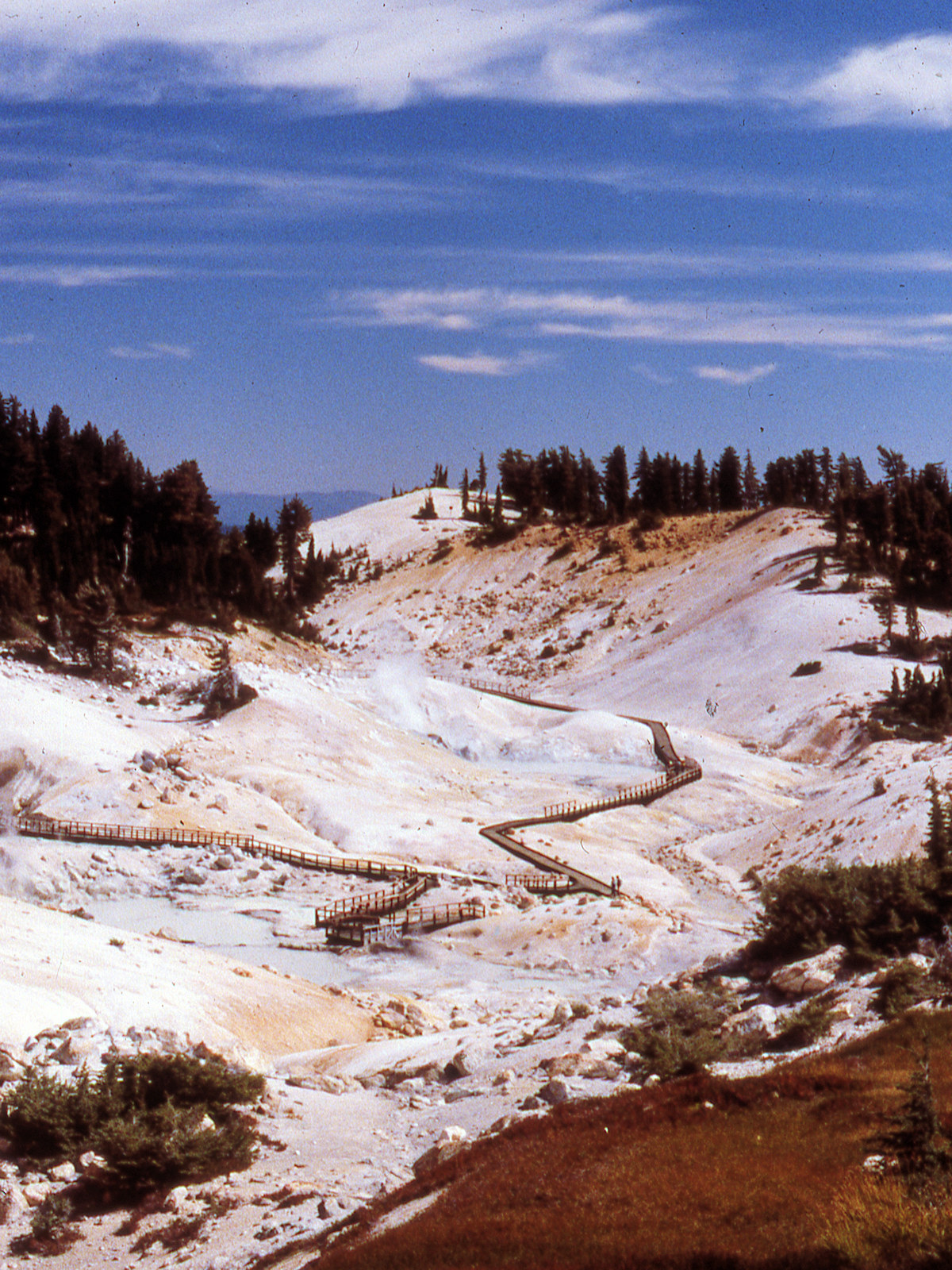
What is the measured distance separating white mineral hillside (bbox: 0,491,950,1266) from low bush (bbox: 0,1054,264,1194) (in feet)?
2.92

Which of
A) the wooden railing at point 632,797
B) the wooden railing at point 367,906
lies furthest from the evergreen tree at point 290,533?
the wooden railing at point 367,906

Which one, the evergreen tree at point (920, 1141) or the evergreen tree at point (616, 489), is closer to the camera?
the evergreen tree at point (920, 1141)

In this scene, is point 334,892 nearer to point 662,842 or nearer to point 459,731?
point 662,842

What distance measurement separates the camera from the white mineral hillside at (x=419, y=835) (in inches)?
887

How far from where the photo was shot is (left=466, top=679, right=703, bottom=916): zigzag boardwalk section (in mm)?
46350

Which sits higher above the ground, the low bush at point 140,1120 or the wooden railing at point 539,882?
the low bush at point 140,1120

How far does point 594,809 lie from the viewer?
5709 centimetres

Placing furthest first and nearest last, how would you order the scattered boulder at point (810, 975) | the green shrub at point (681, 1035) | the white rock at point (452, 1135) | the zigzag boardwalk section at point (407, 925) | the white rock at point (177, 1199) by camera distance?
1. the zigzag boardwalk section at point (407, 925)
2. the scattered boulder at point (810, 975)
3. the green shrub at point (681, 1035)
4. the white rock at point (452, 1135)
5. the white rock at point (177, 1199)

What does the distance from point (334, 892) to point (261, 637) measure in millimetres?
39286

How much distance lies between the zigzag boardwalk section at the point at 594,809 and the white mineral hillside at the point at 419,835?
2.49ft

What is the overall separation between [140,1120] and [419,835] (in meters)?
33.6

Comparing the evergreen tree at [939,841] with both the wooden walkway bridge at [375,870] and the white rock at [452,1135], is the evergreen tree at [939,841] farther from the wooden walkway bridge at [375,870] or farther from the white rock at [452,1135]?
the wooden walkway bridge at [375,870]

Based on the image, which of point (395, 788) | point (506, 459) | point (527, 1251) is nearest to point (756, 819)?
point (395, 788)

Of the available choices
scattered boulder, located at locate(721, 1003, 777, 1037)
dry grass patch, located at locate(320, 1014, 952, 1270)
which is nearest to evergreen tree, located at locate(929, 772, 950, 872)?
scattered boulder, located at locate(721, 1003, 777, 1037)
